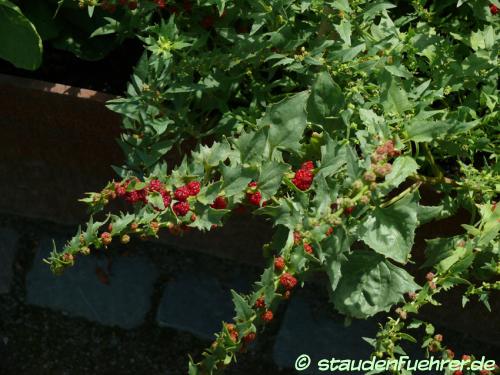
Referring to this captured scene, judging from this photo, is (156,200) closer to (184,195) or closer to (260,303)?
(184,195)

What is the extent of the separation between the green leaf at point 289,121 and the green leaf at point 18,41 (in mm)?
704

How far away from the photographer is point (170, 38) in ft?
5.51

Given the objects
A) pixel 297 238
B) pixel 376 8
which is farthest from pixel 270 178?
pixel 376 8

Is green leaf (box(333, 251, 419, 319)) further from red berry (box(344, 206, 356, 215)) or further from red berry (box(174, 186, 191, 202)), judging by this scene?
red berry (box(174, 186, 191, 202))

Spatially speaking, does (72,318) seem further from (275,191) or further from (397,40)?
(397,40)

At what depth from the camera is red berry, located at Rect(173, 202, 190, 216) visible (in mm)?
1472

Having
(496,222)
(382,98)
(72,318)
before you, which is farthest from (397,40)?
(72,318)

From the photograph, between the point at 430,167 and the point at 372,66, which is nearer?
the point at 372,66

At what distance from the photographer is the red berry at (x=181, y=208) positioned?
147 cm

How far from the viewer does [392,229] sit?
1.48m

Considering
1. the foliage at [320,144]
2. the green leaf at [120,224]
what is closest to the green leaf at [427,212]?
the foliage at [320,144]

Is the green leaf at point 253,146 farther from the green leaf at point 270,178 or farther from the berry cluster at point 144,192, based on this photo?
the berry cluster at point 144,192

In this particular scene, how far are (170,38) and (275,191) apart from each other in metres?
0.42

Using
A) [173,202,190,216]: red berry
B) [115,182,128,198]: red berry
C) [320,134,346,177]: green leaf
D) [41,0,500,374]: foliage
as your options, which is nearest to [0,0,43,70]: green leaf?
[41,0,500,374]: foliage
